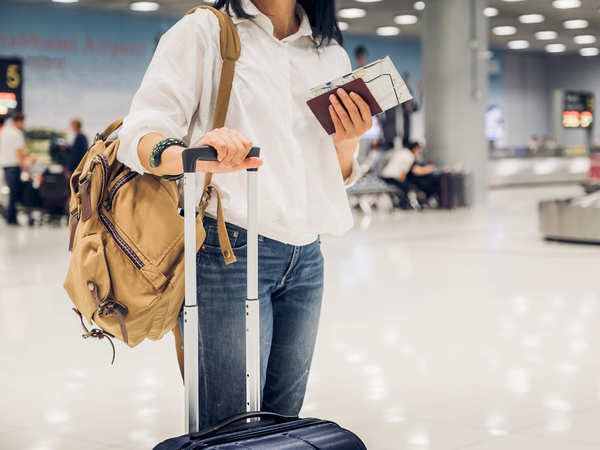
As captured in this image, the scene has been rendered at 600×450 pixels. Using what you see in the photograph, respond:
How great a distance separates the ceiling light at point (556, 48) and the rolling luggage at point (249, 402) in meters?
33.2

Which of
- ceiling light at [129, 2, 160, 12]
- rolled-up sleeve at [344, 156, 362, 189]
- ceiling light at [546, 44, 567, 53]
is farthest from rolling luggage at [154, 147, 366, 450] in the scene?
ceiling light at [546, 44, 567, 53]

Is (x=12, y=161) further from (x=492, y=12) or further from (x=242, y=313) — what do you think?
(x=242, y=313)

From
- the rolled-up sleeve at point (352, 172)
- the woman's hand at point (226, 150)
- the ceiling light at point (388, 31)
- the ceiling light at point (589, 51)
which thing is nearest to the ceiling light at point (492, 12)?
the ceiling light at point (388, 31)

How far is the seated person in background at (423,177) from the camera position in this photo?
18.3m

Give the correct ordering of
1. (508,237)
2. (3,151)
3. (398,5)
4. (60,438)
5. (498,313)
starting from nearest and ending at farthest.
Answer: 1. (60,438)
2. (498,313)
3. (508,237)
4. (3,151)
5. (398,5)

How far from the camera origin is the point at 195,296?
217cm

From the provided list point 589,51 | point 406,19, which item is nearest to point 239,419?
point 406,19

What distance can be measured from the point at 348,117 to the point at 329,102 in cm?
7

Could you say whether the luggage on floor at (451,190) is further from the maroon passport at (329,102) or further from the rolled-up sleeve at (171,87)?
the rolled-up sleeve at (171,87)

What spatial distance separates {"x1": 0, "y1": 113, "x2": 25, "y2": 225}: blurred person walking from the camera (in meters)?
15.9

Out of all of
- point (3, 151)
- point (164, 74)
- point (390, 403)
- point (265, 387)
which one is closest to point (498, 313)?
point (390, 403)

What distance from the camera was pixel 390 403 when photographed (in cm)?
470

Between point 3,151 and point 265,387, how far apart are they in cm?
1410

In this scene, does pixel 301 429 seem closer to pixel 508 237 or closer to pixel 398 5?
pixel 508 237
